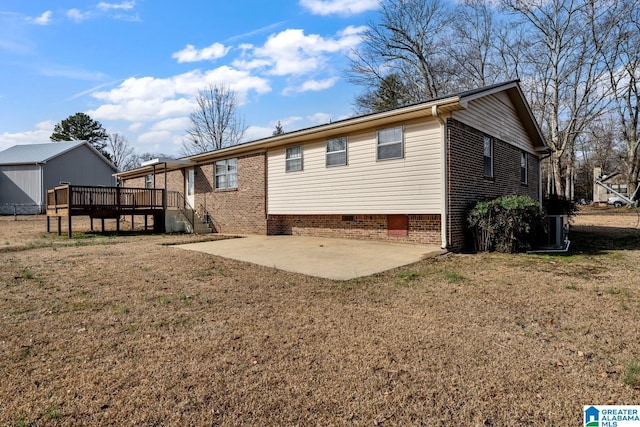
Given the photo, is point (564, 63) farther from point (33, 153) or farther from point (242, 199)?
point (33, 153)

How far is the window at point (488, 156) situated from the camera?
11.2m

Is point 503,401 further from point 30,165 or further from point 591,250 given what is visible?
point 30,165

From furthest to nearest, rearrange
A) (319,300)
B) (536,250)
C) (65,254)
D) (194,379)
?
(536,250)
(65,254)
(319,300)
(194,379)

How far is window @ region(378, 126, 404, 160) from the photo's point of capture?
9.91 meters

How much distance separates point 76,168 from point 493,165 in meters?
32.2

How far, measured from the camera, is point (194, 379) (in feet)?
8.99

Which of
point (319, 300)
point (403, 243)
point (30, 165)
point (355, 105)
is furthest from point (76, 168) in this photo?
point (319, 300)

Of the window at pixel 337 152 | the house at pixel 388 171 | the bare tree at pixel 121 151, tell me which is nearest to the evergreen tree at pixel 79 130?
the bare tree at pixel 121 151

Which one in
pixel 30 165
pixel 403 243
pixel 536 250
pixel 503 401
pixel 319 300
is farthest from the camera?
pixel 30 165

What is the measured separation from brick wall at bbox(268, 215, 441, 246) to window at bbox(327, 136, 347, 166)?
68.8 inches

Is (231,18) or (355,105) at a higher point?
(355,105)

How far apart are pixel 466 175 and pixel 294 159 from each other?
5641 millimetres

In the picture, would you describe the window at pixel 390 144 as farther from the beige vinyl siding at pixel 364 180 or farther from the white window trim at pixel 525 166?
the white window trim at pixel 525 166

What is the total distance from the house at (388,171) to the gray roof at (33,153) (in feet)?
62.6
